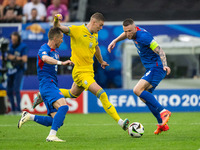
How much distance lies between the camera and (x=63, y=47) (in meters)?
16.0

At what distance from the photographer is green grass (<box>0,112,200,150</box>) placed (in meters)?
6.75

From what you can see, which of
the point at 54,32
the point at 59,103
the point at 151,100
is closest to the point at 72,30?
the point at 54,32

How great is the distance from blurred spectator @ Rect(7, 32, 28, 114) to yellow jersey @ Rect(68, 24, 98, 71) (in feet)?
18.2

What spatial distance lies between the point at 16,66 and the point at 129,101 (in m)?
3.45

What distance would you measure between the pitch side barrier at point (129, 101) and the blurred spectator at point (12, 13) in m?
3.89

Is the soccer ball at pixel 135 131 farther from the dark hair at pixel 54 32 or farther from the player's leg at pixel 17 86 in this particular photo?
the player's leg at pixel 17 86

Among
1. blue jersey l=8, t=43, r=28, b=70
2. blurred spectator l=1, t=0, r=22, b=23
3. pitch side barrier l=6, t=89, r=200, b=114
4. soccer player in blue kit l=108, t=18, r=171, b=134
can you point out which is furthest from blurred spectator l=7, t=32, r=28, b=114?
soccer player in blue kit l=108, t=18, r=171, b=134

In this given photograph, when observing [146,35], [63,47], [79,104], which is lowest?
[79,104]

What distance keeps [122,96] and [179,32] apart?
350 centimetres

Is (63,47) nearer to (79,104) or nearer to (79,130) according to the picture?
(79,104)

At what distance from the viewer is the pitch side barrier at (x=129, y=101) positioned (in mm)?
14094

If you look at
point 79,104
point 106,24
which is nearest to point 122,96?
point 79,104

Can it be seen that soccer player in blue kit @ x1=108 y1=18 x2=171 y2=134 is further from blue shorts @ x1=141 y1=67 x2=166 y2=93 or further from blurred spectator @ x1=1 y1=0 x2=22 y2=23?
blurred spectator @ x1=1 y1=0 x2=22 y2=23

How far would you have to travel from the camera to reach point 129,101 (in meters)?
14.2
